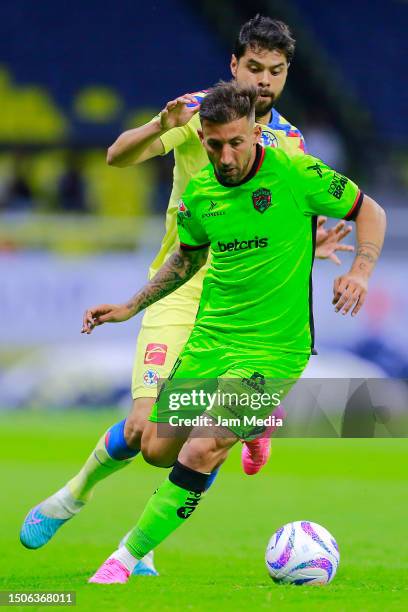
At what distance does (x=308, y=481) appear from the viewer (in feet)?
34.2

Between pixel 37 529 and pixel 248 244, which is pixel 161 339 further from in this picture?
pixel 37 529

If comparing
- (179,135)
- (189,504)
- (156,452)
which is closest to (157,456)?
(156,452)

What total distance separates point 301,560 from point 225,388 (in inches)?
34.2

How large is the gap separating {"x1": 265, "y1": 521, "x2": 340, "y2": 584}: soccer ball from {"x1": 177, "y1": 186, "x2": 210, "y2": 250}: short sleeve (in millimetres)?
1391

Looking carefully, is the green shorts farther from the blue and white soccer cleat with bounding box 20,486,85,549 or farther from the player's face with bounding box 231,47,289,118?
the player's face with bounding box 231,47,289,118

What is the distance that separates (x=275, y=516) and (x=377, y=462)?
13.1 ft

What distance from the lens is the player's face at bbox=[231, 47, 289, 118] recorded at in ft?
18.5

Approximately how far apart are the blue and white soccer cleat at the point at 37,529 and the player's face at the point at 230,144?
7.25ft

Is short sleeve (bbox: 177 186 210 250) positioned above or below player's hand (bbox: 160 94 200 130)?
below

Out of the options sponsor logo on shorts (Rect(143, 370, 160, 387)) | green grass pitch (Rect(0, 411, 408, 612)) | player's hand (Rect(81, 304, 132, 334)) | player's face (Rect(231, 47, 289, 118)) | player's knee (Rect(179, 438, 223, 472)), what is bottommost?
green grass pitch (Rect(0, 411, 408, 612))

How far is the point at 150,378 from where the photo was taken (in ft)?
19.3

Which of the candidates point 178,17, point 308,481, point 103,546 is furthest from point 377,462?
point 178,17

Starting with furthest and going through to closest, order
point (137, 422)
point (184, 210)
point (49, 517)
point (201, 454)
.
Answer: point (49, 517)
point (137, 422)
point (184, 210)
point (201, 454)

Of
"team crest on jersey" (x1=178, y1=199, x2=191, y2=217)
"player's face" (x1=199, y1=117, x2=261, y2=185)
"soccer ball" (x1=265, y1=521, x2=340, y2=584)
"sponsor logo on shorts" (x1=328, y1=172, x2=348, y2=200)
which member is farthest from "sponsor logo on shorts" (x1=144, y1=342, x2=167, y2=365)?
"sponsor logo on shorts" (x1=328, y1=172, x2=348, y2=200)
